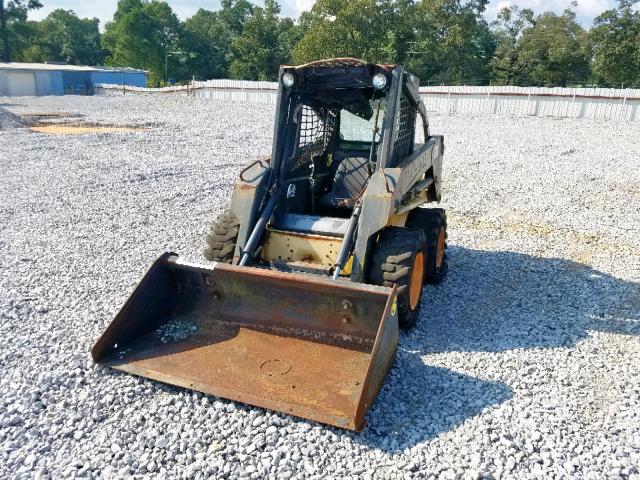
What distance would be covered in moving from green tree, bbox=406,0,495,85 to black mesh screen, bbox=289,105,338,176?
1512 inches

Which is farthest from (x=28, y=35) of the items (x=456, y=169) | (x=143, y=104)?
(x=456, y=169)

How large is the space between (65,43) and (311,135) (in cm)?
8117

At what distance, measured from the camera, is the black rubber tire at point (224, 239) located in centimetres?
529

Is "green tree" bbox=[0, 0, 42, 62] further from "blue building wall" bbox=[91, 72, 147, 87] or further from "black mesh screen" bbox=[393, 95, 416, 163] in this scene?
"black mesh screen" bbox=[393, 95, 416, 163]

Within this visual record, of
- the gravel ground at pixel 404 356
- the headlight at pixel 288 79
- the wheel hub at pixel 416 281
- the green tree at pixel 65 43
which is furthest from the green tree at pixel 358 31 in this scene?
the green tree at pixel 65 43

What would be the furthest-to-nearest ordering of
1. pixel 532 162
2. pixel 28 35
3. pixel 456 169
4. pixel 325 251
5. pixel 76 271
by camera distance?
pixel 28 35 < pixel 532 162 < pixel 456 169 < pixel 76 271 < pixel 325 251

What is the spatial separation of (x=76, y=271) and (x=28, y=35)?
73924 millimetres

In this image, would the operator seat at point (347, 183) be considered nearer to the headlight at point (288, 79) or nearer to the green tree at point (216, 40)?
the headlight at point (288, 79)

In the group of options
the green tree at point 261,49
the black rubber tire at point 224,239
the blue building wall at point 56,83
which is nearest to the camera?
the black rubber tire at point 224,239

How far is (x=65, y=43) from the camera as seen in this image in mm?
75375

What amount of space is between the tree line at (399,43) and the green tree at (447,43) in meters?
0.08

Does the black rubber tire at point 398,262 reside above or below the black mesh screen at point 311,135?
below

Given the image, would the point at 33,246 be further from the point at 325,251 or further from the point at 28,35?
the point at 28,35

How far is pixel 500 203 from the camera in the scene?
10219 mm
